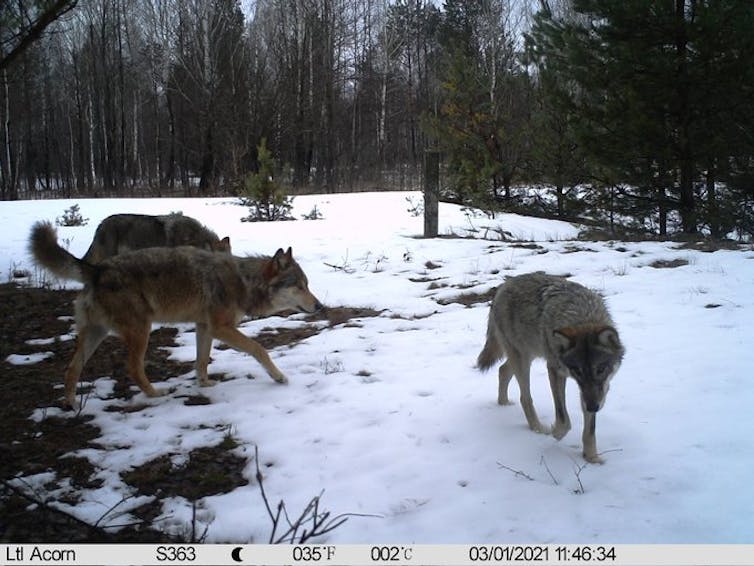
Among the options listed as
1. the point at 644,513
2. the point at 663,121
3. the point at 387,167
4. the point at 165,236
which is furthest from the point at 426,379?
the point at 387,167

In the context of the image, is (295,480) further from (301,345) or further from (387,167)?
(387,167)

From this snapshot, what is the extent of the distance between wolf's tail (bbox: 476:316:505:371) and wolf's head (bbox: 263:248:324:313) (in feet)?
6.10

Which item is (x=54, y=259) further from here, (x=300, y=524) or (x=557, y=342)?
(x=557, y=342)

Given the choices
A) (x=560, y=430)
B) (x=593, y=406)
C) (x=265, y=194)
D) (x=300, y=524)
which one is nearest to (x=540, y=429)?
(x=560, y=430)

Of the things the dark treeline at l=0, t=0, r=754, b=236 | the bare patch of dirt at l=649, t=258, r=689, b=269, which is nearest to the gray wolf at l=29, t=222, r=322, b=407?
the dark treeline at l=0, t=0, r=754, b=236

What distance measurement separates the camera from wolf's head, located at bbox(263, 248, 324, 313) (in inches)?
211

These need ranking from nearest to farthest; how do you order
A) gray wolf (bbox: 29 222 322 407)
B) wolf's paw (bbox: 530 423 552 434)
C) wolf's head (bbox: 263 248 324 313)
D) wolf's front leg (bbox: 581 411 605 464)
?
wolf's front leg (bbox: 581 411 605 464)
wolf's paw (bbox: 530 423 552 434)
gray wolf (bbox: 29 222 322 407)
wolf's head (bbox: 263 248 324 313)

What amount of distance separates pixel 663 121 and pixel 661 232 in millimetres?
2844

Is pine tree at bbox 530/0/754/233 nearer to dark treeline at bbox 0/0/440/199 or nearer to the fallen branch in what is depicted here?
the fallen branch

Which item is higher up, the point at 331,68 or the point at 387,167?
the point at 331,68

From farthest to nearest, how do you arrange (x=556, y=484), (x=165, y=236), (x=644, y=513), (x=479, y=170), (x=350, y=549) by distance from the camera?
(x=479, y=170) < (x=165, y=236) < (x=556, y=484) < (x=644, y=513) < (x=350, y=549)

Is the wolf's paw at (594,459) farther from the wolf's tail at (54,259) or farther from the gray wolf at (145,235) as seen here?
the gray wolf at (145,235)

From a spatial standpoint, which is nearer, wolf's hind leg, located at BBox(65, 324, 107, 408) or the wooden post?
wolf's hind leg, located at BBox(65, 324, 107, 408)

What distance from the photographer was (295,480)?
325 cm
